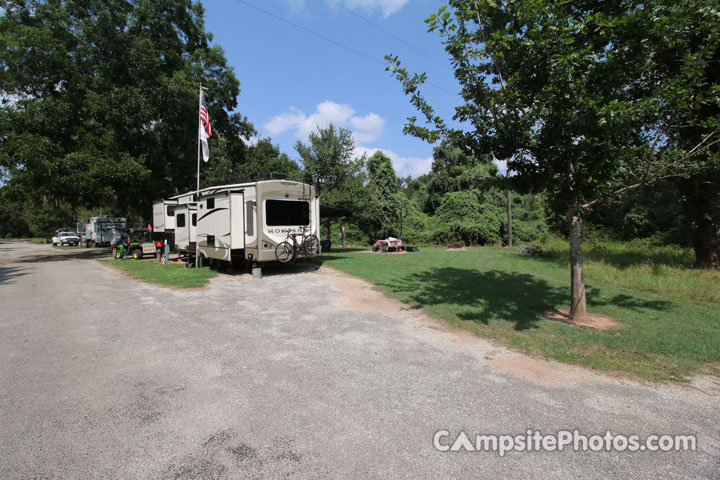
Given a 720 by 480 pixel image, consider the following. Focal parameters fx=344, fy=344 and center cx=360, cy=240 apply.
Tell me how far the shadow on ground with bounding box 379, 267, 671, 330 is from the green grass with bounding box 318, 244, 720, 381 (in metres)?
0.02

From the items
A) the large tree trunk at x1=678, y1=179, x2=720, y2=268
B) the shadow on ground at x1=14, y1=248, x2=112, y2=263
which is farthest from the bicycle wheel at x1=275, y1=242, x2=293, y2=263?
the shadow on ground at x1=14, y1=248, x2=112, y2=263

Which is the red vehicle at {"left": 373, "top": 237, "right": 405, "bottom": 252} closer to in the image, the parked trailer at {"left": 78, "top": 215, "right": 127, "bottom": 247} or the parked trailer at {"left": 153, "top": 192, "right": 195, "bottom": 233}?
the parked trailer at {"left": 153, "top": 192, "right": 195, "bottom": 233}

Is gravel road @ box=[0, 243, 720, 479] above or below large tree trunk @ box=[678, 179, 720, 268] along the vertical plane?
below

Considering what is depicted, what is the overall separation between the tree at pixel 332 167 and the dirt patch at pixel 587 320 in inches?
547

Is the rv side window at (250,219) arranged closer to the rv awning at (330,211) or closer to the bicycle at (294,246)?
the bicycle at (294,246)

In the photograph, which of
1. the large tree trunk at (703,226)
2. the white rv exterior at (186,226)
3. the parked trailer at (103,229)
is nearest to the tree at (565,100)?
the large tree trunk at (703,226)

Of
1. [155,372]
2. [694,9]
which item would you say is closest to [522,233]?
[694,9]

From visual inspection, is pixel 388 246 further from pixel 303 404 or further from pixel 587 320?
pixel 303 404

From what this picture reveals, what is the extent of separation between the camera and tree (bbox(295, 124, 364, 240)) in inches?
773

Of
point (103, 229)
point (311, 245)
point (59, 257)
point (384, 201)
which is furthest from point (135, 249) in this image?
point (384, 201)

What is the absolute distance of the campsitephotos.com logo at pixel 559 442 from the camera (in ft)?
8.79

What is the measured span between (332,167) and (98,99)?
12662 mm

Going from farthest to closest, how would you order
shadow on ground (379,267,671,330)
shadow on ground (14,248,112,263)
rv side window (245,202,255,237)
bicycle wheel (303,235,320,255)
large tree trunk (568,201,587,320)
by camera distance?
shadow on ground (14,248,112,263) → bicycle wheel (303,235,320,255) → rv side window (245,202,255,237) → shadow on ground (379,267,671,330) → large tree trunk (568,201,587,320)

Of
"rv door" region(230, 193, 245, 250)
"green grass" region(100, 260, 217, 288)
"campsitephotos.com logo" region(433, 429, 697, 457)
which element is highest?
"rv door" region(230, 193, 245, 250)
